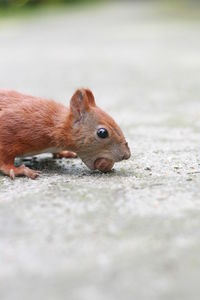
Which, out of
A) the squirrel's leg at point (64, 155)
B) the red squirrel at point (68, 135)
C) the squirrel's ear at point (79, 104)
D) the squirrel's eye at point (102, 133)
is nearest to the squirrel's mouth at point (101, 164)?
the red squirrel at point (68, 135)

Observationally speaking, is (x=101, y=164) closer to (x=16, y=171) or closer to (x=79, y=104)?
(x=79, y=104)

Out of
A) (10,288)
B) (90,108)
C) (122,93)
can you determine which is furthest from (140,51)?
(10,288)

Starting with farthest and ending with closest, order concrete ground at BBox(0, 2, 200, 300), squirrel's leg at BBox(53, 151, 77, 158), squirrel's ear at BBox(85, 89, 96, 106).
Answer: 1. squirrel's leg at BBox(53, 151, 77, 158)
2. squirrel's ear at BBox(85, 89, 96, 106)
3. concrete ground at BBox(0, 2, 200, 300)

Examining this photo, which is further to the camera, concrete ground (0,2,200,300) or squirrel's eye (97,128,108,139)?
squirrel's eye (97,128,108,139)

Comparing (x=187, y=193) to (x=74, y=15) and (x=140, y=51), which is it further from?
(x=74, y=15)

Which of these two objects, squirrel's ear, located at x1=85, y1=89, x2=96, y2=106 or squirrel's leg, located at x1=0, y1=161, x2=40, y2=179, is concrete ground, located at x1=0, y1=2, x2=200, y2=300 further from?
squirrel's ear, located at x1=85, y1=89, x2=96, y2=106

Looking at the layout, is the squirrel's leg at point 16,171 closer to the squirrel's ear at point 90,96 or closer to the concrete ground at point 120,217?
the concrete ground at point 120,217

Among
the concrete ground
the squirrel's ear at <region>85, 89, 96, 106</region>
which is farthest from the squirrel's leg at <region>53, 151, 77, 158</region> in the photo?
the squirrel's ear at <region>85, 89, 96, 106</region>
